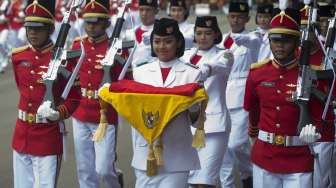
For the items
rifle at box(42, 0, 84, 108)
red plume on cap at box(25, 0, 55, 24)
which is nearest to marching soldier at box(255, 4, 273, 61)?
rifle at box(42, 0, 84, 108)

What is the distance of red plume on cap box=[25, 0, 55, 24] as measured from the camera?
6.55 metres

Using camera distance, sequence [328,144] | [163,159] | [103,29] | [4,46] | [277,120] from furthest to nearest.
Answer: [4,46] < [103,29] < [328,144] < [277,120] < [163,159]

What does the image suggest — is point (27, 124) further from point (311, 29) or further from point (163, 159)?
point (311, 29)

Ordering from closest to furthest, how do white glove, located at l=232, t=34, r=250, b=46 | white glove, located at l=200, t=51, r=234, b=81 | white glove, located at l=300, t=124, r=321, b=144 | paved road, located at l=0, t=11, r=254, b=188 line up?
white glove, located at l=300, t=124, r=321, b=144, white glove, located at l=200, t=51, r=234, b=81, white glove, located at l=232, t=34, r=250, b=46, paved road, located at l=0, t=11, r=254, b=188

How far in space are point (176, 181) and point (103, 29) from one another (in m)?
2.90

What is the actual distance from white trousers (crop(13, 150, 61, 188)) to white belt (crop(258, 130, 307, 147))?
1.75 m

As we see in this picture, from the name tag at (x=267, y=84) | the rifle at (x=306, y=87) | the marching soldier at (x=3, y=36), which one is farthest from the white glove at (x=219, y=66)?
the marching soldier at (x=3, y=36)

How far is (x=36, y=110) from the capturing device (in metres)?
6.57

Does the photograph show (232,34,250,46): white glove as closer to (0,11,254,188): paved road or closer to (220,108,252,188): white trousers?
(220,108,252,188): white trousers

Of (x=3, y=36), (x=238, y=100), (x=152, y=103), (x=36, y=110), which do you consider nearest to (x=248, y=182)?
(x=238, y=100)

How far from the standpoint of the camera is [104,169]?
7.66 meters

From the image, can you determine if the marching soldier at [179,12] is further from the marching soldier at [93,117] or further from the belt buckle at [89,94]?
the belt buckle at [89,94]

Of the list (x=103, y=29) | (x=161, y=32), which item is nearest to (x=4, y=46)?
(x=103, y=29)

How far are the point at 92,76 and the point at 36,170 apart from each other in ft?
5.11
